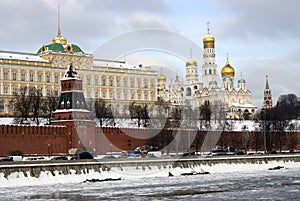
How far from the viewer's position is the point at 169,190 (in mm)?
34250

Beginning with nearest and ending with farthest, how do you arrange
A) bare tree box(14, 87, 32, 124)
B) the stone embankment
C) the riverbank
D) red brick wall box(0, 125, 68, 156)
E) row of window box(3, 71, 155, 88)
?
the riverbank < the stone embankment < red brick wall box(0, 125, 68, 156) < bare tree box(14, 87, 32, 124) < row of window box(3, 71, 155, 88)

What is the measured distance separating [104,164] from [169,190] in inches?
409

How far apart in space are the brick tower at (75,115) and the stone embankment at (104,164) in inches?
505

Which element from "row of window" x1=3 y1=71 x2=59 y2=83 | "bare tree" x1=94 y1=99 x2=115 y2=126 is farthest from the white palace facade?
"bare tree" x1=94 y1=99 x2=115 y2=126

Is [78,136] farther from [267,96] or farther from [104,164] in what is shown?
[267,96]

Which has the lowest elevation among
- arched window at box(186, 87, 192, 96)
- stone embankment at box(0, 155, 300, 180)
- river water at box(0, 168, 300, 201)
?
river water at box(0, 168, 300, 201)

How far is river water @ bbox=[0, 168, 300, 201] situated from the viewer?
102 feet

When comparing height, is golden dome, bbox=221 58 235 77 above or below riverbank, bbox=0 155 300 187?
above

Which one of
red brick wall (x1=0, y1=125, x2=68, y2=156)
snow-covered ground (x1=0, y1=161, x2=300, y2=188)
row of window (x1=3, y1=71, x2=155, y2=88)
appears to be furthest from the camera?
row of window (x1=3, y1=71, x2=155, y2=88)

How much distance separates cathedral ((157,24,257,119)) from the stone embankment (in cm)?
6208

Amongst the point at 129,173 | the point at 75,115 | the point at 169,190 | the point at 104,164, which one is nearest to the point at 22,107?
the point at 75,115

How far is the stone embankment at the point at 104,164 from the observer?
39.1 meters

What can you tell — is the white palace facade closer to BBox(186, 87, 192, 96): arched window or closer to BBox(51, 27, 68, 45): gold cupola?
BBox(51, 27, 68, 45): gold cupola

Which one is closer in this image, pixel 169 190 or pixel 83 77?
pixel 169 190
